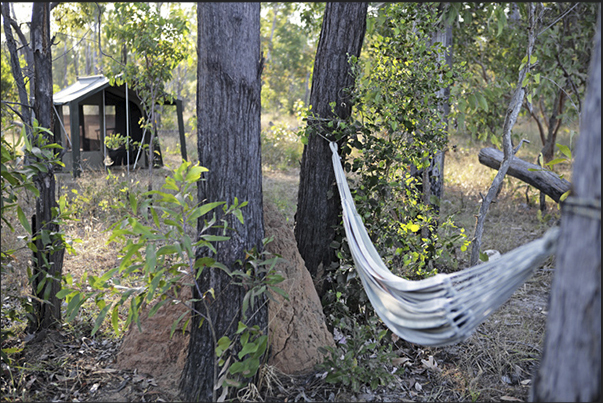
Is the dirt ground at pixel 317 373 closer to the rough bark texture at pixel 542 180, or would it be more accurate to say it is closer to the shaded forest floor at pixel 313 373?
the shaded forest floor at pixel 313 373

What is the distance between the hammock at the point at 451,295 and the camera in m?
1.47

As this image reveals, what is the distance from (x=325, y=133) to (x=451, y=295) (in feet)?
4.68

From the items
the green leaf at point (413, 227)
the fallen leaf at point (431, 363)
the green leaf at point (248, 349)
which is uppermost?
the green leaf at point (413, 227)

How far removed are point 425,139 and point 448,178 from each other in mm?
5209

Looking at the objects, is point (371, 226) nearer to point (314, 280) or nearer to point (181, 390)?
point (314, 280)

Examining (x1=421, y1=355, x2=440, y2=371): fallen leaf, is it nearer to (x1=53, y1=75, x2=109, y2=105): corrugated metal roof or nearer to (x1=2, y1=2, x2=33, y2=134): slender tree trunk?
(x1=2, y1=2, x2=33, y2=134): slender tree trunk

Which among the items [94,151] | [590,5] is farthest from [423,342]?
[94,151]

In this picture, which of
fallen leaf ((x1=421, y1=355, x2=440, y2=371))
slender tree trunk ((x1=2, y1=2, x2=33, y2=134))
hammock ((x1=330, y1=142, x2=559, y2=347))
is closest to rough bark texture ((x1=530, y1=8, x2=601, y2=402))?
hammock ((x1=330, y1=142, x2=559, y2=347))

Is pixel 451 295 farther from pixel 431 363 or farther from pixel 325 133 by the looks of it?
pixel 325 133

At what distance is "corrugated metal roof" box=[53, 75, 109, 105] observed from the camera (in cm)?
788

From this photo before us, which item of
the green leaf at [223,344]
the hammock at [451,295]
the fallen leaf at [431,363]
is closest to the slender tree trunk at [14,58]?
the green leaf at [223,344]

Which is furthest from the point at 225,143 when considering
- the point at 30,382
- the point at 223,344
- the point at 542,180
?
the point at 542,180

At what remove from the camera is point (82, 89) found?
27.8 ft

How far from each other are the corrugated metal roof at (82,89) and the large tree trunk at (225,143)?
21.5 ft
